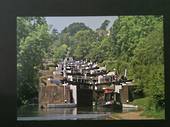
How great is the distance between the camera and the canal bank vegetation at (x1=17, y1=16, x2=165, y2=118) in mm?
3764

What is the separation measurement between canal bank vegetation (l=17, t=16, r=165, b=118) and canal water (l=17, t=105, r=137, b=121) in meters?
0.19

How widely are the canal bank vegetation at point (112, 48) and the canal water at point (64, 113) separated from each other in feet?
0.63

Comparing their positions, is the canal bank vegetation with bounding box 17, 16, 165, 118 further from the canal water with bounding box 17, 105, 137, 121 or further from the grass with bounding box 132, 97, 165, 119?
the canal water with bounding box 17, 105, 137, 121

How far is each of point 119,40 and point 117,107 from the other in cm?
72

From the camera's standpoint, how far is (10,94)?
3715mm

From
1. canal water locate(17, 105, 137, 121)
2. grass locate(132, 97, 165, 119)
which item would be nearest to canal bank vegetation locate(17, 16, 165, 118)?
grass locate(132, 97, 165, 119)

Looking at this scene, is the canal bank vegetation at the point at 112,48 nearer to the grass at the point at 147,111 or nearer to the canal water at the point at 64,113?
the grass at the point at 147,111

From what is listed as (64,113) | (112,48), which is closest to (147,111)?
(112,48)

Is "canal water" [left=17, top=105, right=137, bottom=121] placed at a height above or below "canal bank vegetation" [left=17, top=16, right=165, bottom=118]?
below

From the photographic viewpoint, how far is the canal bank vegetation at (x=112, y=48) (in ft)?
12.3

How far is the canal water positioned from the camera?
3.72 meters

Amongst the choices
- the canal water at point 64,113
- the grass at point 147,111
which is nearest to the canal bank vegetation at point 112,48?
the grass at point 147,111
